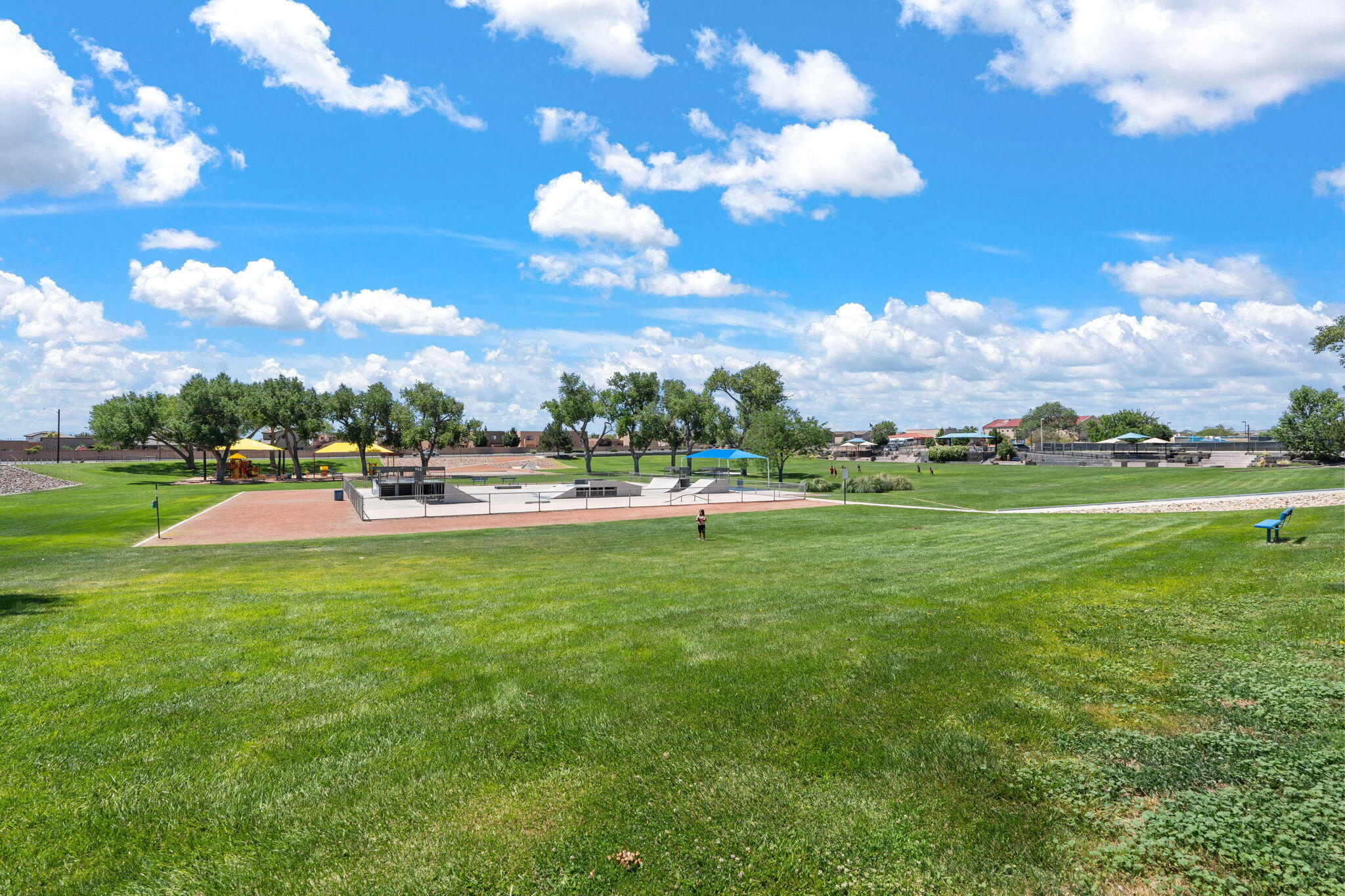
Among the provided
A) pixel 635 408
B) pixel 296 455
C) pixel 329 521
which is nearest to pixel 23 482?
pixel 296 455

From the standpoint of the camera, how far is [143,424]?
219 ft

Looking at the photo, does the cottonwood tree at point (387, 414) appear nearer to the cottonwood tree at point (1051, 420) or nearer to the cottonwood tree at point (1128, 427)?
the cottonwood tree at point (1128, 427)

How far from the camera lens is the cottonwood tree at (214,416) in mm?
60906

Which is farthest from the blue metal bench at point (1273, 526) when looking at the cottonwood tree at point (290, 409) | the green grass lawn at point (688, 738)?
the cottonwood tree at point (290, 409)

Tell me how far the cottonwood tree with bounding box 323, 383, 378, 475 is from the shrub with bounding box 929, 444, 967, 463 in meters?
69.7

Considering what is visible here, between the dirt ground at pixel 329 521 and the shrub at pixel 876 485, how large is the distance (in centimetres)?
804

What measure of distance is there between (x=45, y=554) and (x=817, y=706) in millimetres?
23278

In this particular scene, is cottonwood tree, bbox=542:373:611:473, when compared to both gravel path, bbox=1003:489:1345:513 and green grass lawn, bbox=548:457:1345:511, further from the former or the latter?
gravel path, bbox=1003:489:1345:513

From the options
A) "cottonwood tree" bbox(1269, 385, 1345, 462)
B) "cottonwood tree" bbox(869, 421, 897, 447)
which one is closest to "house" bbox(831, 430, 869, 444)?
"cottonwood tree" bbox(869, 421, 897, 447)

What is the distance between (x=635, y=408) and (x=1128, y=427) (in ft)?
303

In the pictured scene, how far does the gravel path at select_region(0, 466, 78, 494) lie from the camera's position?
144 feet

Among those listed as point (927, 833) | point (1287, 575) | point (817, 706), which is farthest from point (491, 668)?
point (1287, 575)

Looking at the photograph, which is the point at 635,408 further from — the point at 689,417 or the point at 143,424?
the point at 143,424

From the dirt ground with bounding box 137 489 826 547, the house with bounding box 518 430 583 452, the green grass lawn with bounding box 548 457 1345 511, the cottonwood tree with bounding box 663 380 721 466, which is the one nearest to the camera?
the dirt ground with bounding box 137 489 826 547
